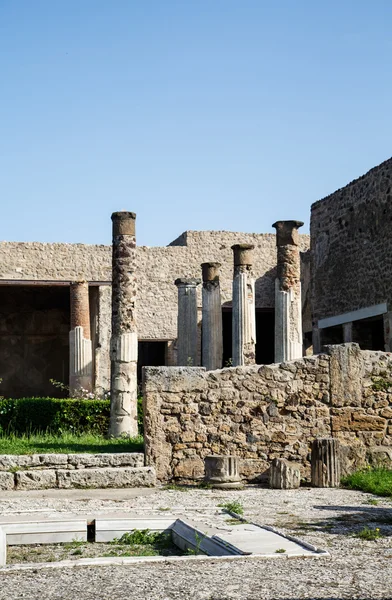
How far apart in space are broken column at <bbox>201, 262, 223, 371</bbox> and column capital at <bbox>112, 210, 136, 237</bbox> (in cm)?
485

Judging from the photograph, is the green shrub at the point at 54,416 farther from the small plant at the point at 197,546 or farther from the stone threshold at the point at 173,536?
the small plant at the point at 197,546

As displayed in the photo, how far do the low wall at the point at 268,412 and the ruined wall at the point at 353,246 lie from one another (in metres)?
7.60

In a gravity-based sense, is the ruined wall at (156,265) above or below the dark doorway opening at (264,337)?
above

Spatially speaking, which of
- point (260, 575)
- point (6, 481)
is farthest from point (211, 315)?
point (260, 575)

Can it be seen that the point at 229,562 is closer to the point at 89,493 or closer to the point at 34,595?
the point at 34,595

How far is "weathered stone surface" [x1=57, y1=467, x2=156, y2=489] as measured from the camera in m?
10.5

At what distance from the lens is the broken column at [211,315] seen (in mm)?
19062

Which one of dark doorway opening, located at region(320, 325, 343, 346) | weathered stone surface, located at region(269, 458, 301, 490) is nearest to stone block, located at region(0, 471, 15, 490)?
weathered stone surface, located at region(269, 458, 301, 490)

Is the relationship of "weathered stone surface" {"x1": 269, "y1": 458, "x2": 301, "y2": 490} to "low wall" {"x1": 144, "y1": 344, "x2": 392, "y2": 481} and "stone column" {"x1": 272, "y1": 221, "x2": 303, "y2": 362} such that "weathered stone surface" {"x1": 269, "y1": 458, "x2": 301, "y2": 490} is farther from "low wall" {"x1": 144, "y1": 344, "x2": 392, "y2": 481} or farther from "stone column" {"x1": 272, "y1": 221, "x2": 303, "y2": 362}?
"stone column" {"x1": 272, "y1": 221, "x2": 303, "y2": 362}

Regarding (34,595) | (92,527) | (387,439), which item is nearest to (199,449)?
(387,439)

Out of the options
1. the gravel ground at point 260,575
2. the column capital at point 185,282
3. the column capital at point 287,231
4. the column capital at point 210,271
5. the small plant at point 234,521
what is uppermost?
the column capital at point 287,231

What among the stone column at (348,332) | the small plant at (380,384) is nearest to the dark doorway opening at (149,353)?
the stone column at (348,332)

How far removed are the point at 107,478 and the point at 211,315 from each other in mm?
8824

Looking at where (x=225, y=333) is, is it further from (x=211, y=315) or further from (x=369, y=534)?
(x=369, y=534)
